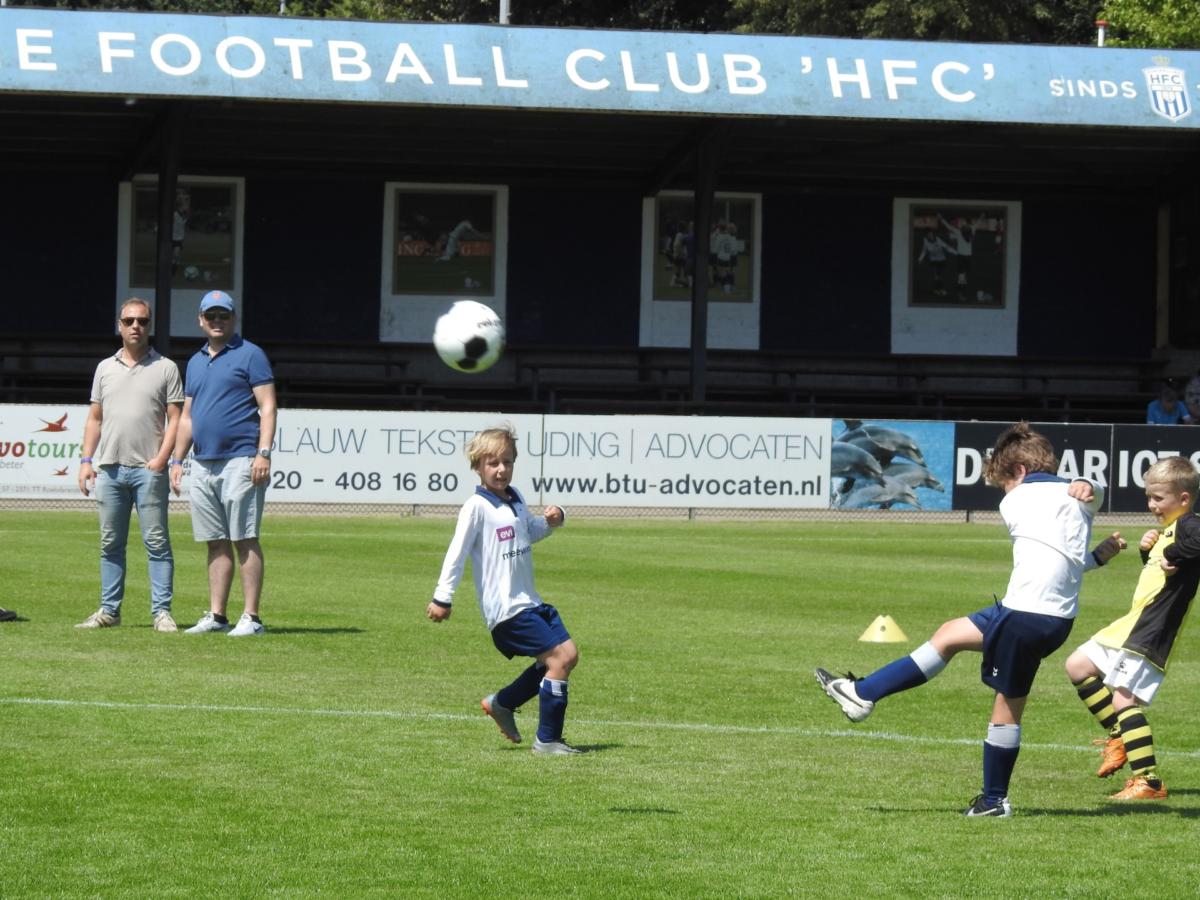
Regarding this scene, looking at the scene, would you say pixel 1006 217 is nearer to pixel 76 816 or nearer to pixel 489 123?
pixel 489 123

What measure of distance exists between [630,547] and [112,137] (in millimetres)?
15266

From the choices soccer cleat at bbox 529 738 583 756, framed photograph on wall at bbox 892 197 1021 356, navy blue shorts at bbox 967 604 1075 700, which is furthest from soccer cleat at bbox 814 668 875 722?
framed photograph on wall at bbox 892 197 1021 356

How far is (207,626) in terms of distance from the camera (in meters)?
12.8

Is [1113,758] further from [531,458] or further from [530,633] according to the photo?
[531,458]

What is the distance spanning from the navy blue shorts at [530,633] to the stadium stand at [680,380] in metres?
23.7

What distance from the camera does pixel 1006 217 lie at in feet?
125

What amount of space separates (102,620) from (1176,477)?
7.80 meters

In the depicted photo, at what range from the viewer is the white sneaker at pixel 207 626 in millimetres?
12734

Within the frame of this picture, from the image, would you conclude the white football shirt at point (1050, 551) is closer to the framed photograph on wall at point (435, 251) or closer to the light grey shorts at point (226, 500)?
the light grey shorts at point (226, 500)

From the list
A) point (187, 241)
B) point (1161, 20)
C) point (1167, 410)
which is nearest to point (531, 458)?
point (1167, 410)

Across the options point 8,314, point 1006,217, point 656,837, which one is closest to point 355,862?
point 656,837

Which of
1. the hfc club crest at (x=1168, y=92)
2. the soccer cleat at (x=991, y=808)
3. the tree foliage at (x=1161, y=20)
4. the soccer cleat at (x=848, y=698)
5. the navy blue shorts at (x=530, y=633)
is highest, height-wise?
the tree foliage at (x=1161, y=20)

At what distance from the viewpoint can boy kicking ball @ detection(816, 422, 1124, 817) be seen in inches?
287

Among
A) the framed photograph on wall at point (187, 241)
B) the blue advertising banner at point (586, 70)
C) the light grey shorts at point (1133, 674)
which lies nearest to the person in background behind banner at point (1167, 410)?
the blue advertising banner at point (586, 70)
